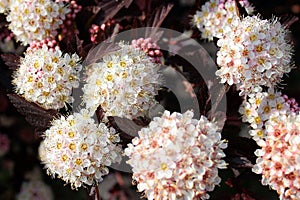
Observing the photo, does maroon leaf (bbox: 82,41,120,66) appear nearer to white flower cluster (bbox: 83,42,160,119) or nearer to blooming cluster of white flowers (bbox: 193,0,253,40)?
white flower cluster (bbox: 83,42,160,119)

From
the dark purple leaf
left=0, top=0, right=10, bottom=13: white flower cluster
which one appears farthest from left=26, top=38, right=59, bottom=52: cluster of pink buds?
the dark purple leaf

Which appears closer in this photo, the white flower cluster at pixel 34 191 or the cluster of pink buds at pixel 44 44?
the cluster of pink buds at pixel 44 44

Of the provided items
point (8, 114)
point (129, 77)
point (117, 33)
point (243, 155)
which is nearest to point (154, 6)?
point (117, 33)

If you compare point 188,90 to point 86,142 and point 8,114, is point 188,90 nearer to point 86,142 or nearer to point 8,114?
point 86,142

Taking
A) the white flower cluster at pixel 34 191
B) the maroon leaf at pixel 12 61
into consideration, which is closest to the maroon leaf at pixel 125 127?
the maroon leaf at pixel 12 61

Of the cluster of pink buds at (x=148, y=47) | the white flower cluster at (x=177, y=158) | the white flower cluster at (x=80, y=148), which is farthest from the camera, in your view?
the cluster of pink buds at (x=148, y=47)

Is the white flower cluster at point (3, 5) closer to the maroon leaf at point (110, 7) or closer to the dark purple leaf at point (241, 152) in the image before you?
the maroon leaf at point (110, 7)

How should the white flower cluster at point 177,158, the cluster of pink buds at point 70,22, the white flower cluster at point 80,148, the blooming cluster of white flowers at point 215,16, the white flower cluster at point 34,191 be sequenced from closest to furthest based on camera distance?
the white flower cluster at point 177,158, the white flower cluster at point 80,148, the blooming cluster of white flowers at point 215,16, the cluster of pink buds at point 70,22, the white flower cluster at point 34,191
